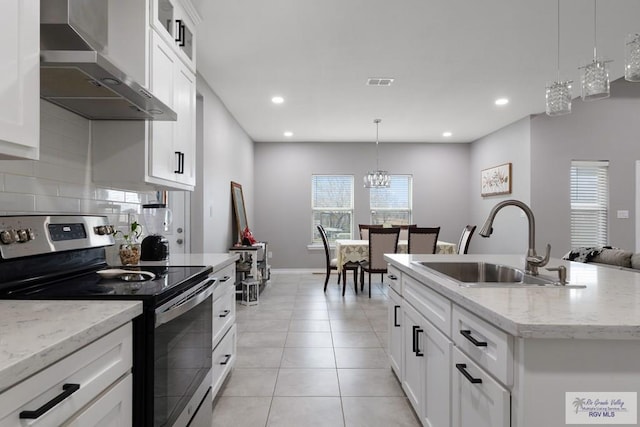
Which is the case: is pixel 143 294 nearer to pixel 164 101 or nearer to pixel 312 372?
pixel 164 101

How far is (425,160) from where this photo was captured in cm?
737

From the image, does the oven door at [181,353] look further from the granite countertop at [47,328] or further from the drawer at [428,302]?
the drawer at [428,302]

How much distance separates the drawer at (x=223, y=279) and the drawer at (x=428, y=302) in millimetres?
1091

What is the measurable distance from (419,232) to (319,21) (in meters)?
2.89

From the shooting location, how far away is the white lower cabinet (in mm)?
1458

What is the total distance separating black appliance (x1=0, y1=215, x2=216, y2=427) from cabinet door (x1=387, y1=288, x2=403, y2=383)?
3.72 feet

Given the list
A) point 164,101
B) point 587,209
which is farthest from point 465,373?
point 587,209

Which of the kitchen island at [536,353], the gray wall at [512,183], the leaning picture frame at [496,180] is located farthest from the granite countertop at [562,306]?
the leaning picture frame at [496,180]

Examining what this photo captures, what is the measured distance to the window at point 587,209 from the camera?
5551mm

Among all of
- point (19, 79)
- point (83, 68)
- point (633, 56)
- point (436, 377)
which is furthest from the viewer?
point (633, 56)

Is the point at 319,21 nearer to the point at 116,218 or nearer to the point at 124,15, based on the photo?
the point at 124,15

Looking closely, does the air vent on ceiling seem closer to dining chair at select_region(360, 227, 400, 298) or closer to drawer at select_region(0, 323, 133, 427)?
dining chair at select_region(360, 227, 400, 298)

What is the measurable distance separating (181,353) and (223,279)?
0.80m

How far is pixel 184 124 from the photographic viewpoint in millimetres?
2434
